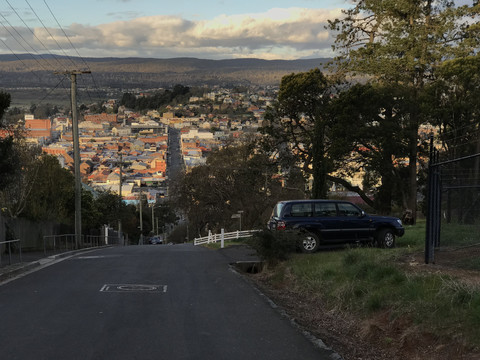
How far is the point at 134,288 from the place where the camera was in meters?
13.6

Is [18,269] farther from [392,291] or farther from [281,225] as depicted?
[392,291]

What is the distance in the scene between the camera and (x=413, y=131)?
123 ft

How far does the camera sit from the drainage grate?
13.2 metres

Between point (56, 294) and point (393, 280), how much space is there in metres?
6.79

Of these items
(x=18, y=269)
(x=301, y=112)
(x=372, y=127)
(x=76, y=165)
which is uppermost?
(x=301, y=112)

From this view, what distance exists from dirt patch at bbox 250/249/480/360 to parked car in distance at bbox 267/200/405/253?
578 centimetres

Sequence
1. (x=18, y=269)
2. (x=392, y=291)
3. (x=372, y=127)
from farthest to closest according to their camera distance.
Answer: (x=372, y=127) < (x=18, y=269) < (x=392, y=291)

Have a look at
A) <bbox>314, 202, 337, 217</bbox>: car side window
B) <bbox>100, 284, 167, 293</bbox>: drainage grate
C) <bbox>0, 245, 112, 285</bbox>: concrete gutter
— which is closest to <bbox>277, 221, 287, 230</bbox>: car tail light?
<bbox>314, 202, 337, 217</bbox>: car side window

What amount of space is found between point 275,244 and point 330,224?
2.77 meters

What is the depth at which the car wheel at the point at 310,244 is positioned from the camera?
1873 cm

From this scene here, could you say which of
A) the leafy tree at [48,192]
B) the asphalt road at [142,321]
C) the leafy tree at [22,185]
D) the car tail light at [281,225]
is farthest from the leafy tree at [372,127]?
the asphalt road at [142,321]

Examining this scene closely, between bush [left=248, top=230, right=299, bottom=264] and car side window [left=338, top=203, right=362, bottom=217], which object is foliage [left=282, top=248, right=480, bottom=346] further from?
car side window [left=338, top=203, right=362, bottom=217]

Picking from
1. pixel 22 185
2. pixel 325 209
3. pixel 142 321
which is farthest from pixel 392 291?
pixel 22 185

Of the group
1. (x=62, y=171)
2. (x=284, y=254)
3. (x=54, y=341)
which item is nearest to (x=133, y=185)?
(x=62, y=171)
